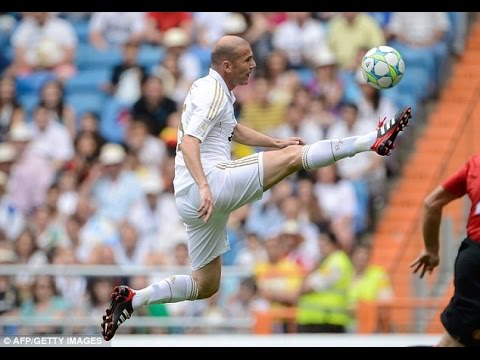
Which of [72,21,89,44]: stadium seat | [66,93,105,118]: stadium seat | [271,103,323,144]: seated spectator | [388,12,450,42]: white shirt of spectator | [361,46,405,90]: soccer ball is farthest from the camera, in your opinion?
[72,21,89,44]: stadium seat

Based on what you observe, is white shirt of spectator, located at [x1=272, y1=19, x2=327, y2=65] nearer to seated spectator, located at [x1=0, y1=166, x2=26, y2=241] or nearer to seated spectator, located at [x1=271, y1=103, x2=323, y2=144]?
seated spectator, located at [x1=271, y1=103, x2=323, y2=144]

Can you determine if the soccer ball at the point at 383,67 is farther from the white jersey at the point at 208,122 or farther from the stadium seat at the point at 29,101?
the stadium seat at the point at 29,101

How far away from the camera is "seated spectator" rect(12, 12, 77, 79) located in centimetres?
1845

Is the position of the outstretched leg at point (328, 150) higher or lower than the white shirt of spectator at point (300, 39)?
lower

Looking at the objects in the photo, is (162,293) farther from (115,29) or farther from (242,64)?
(115,29)

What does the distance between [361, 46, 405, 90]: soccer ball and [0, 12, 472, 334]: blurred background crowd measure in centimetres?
469

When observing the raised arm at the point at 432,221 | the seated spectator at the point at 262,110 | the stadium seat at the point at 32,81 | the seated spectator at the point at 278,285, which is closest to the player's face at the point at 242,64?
the raised arm at the point at 432,221

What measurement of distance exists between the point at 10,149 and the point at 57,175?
0.81 m

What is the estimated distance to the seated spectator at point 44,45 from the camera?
18453 mm

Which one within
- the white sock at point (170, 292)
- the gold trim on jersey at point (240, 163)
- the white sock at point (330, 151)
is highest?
the white sock at point (330, 151)

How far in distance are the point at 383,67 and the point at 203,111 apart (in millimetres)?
1280

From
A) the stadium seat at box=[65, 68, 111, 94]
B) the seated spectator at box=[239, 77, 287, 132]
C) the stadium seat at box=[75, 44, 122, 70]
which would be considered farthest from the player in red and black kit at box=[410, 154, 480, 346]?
the stadium seat at box=[75, 44, 122, 70]
